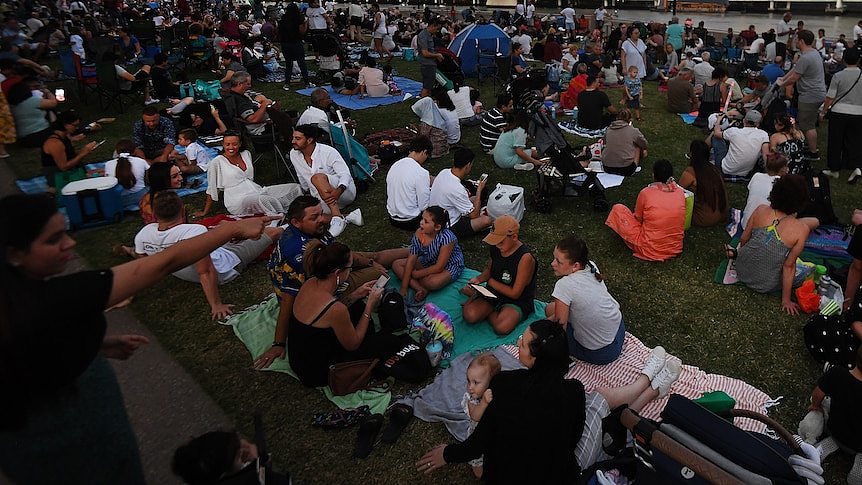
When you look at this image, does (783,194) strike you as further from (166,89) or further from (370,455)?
(166,89)

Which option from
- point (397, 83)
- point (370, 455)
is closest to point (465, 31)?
point (397, 83)

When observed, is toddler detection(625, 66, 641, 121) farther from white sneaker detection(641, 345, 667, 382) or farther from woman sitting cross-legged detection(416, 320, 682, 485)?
woman sitting cross-legged detection(416, 320, 682, 485)

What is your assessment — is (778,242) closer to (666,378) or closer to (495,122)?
(666,378)

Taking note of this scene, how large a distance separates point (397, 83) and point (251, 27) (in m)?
11.4

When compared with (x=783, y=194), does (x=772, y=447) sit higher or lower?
lower

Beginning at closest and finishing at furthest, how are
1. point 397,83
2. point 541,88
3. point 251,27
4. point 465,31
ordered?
point 541,88 < point 397,83 < point 465,31 < point 251,27

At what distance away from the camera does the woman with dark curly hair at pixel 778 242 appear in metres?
5.12

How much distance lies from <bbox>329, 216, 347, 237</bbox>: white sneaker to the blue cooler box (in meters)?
3.18

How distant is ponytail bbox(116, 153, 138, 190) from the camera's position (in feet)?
25.7

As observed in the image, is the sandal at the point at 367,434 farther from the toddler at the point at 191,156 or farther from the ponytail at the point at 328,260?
the toddler at the point at 191,156

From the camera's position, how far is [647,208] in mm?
6219

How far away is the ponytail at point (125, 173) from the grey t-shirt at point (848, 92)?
10.3m

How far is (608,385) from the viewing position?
4.47 m

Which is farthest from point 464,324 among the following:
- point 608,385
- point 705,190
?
point 705,190
